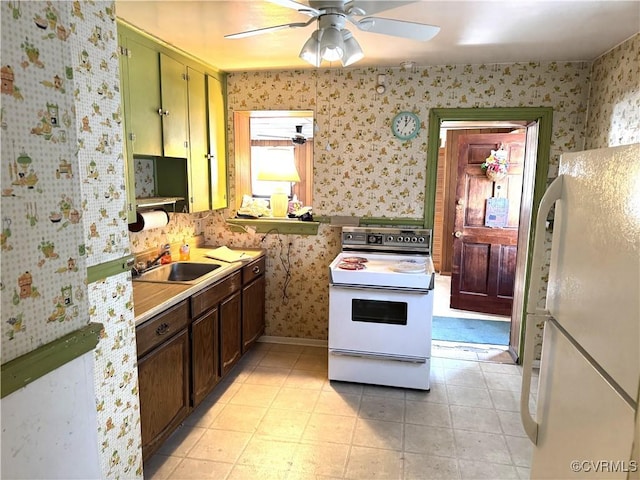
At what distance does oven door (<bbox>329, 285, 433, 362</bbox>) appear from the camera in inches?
115

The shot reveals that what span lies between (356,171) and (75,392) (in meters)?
2.96

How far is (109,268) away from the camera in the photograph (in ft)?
5.63

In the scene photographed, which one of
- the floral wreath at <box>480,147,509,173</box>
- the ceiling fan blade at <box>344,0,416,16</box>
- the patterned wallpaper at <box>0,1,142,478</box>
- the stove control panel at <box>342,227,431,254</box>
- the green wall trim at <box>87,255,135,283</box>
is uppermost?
the ceiling fan blade at <box>344,0,416,16</box>

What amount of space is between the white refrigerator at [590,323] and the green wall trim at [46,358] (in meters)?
1.10

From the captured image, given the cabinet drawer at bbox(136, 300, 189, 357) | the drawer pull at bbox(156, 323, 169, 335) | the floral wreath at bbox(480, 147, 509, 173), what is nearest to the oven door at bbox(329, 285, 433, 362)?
the cabinet drawer at bbox(136, 300, 189, 357)

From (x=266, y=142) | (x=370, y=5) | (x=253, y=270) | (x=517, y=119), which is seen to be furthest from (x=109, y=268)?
(x=266, y=142)

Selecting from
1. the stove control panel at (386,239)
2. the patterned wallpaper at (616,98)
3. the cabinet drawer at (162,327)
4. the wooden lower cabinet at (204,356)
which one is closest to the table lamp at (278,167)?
the stove control panel at (386,239)

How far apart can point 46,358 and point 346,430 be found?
215 cm

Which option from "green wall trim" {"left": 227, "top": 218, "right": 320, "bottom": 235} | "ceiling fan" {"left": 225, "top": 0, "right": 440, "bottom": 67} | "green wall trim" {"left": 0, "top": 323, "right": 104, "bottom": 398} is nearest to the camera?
"green wall trim" {"left": 0, "top": 323, "right": 104, "bottom": 398}

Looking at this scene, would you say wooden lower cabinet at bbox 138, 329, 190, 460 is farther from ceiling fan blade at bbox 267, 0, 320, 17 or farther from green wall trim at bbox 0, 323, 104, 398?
ceiling fan blade at bbox 267, 0, 320, 17

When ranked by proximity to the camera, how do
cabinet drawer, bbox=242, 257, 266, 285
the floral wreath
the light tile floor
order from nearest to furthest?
1. the light tile floor
2. cabinet drawer, bbox=242, 257, 266, 285
3. the floral wreath

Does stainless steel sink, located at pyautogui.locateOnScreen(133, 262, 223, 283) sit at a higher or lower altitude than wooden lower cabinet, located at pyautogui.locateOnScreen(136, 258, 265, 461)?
higher

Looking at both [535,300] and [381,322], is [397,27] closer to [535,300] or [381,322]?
[535,300]

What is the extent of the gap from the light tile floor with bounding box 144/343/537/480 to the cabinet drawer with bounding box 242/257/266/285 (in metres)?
0.71
